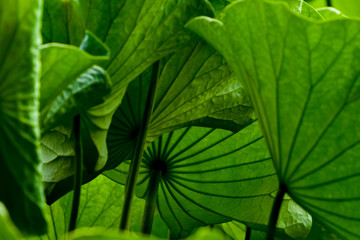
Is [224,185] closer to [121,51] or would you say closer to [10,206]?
[121,51]

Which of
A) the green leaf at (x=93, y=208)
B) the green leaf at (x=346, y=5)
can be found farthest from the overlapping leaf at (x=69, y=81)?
the green leaf at (x=346, y=5)

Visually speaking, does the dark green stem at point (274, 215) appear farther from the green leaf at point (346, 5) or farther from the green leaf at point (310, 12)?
the green leaf at point (346, 5)

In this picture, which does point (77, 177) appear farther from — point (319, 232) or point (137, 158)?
point (319, 232)

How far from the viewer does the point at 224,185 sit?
750 millimetres

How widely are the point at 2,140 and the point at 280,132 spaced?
9.9 inches

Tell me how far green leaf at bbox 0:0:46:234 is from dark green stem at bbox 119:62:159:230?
0.19 metres

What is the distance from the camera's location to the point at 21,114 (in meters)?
0.35

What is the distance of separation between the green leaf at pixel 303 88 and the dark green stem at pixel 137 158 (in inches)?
4.5

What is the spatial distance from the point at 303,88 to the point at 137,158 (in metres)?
0.19

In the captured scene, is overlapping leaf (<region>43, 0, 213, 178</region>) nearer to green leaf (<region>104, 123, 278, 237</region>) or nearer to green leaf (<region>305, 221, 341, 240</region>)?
green leaf (<region>104, 123, 278, 237</region>)

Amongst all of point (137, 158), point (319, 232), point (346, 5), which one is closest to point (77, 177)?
point (137, 158)

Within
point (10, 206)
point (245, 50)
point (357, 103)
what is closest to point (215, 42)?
point (245, 50)

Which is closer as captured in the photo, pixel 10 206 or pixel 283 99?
pixel 10 206

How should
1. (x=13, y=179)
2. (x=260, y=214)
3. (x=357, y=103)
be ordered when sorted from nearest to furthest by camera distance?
(x=13, y=179)
(x=357, y=103)
(x=260, y=214)
